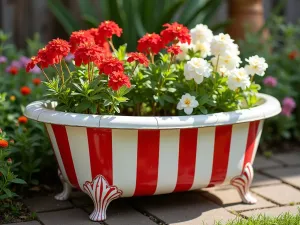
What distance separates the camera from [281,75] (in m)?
4.69

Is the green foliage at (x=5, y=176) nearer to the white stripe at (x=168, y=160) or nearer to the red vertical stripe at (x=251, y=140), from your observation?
the white stripe at (x=168, y=160)

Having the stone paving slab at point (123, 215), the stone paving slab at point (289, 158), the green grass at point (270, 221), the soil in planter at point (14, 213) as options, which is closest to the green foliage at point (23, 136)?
the soil in planter at point (14, 213)

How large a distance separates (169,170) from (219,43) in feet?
2.35

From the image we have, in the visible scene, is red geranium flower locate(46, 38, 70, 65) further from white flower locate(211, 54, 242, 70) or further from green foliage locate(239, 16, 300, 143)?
green foliage locate(239, 16, 300, 143)

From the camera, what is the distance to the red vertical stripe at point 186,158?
3099 millimetres

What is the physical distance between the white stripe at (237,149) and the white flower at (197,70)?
0.30 meters

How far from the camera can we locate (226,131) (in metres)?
3.20

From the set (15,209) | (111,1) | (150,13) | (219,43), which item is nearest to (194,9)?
(150,13)

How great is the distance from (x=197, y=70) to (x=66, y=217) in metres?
0.98

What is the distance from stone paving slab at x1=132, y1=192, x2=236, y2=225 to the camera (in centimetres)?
317

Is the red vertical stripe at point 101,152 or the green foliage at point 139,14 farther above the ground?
the green foliage at point 139,14

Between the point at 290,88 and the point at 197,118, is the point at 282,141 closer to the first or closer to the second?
the point at 290,88

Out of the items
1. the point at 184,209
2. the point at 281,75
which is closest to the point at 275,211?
the point at 184,209

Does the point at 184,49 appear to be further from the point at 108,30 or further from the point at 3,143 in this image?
the point at 3,143
